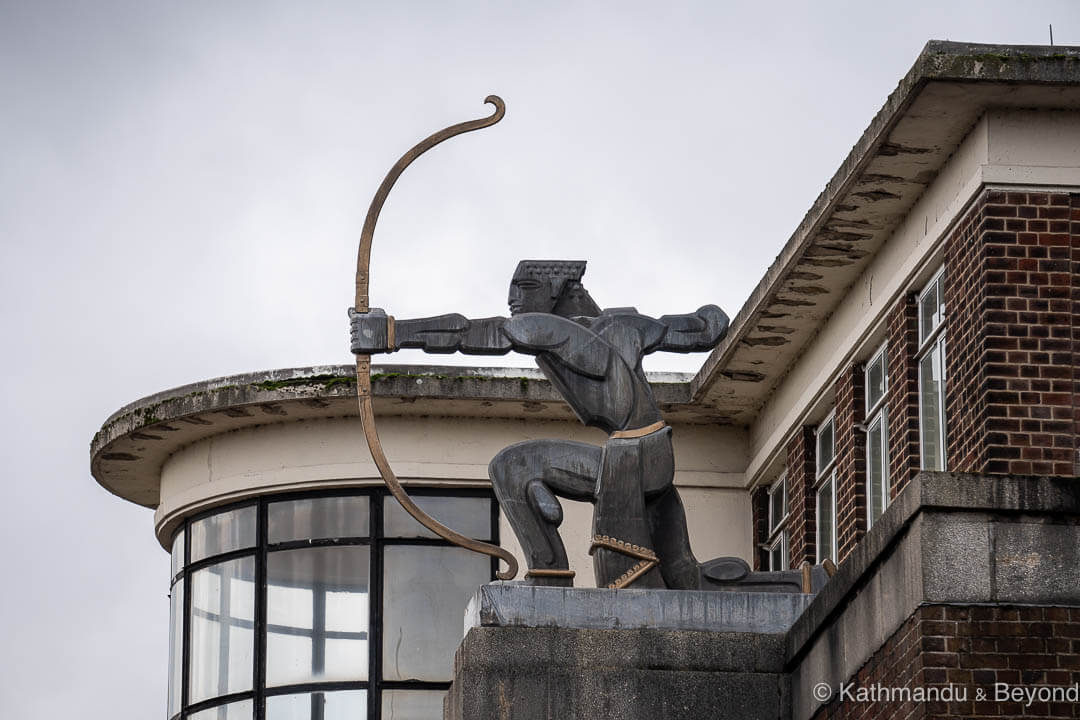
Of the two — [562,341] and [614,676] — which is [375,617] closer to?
[562,341]

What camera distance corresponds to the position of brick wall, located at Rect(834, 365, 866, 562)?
65.0 feet

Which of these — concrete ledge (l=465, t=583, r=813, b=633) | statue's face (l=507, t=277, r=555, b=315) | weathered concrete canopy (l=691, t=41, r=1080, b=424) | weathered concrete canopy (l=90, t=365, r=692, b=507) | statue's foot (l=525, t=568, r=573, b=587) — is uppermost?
weathered concrete canopy (l=90, t=365, r=692, b=507)

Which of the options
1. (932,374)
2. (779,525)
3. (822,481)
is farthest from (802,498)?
(932,374)

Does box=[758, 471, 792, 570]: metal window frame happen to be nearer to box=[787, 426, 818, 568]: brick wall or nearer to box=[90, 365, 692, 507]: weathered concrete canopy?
box=[787, 426, 818, 568]: brick wall

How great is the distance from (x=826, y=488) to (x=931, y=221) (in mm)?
4043

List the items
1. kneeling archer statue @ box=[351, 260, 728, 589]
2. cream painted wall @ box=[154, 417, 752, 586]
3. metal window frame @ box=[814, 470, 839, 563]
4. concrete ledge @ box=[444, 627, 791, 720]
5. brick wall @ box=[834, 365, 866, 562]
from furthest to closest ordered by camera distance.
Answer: cream painted wall @ box=[154, 417, 752, 586]
metal window frame @ box=[814, 470, 839, 563]
brick wall @ box=[834, 365, 866, 562]
kneeling archer statue @ box=[351, 260, 728, 589]
concrete ledge @ box=[444, 627, 791, 720]

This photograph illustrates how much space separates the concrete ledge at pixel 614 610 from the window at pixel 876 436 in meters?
5.30

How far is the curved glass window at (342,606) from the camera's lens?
23422 millimetres

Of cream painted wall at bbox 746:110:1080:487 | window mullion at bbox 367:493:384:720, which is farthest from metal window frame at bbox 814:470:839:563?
window mullion at bbox 367:493:384:720

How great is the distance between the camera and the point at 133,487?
2636 centimetres

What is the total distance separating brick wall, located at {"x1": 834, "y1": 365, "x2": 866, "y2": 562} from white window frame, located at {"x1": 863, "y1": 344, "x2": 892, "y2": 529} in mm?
67

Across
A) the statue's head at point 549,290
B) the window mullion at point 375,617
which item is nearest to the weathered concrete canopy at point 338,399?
the window mullion at point 375,617

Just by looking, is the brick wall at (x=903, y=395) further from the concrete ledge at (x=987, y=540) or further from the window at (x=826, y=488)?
the concrete ledge at (x=987, y=540)

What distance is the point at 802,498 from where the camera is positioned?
21.6 meters
